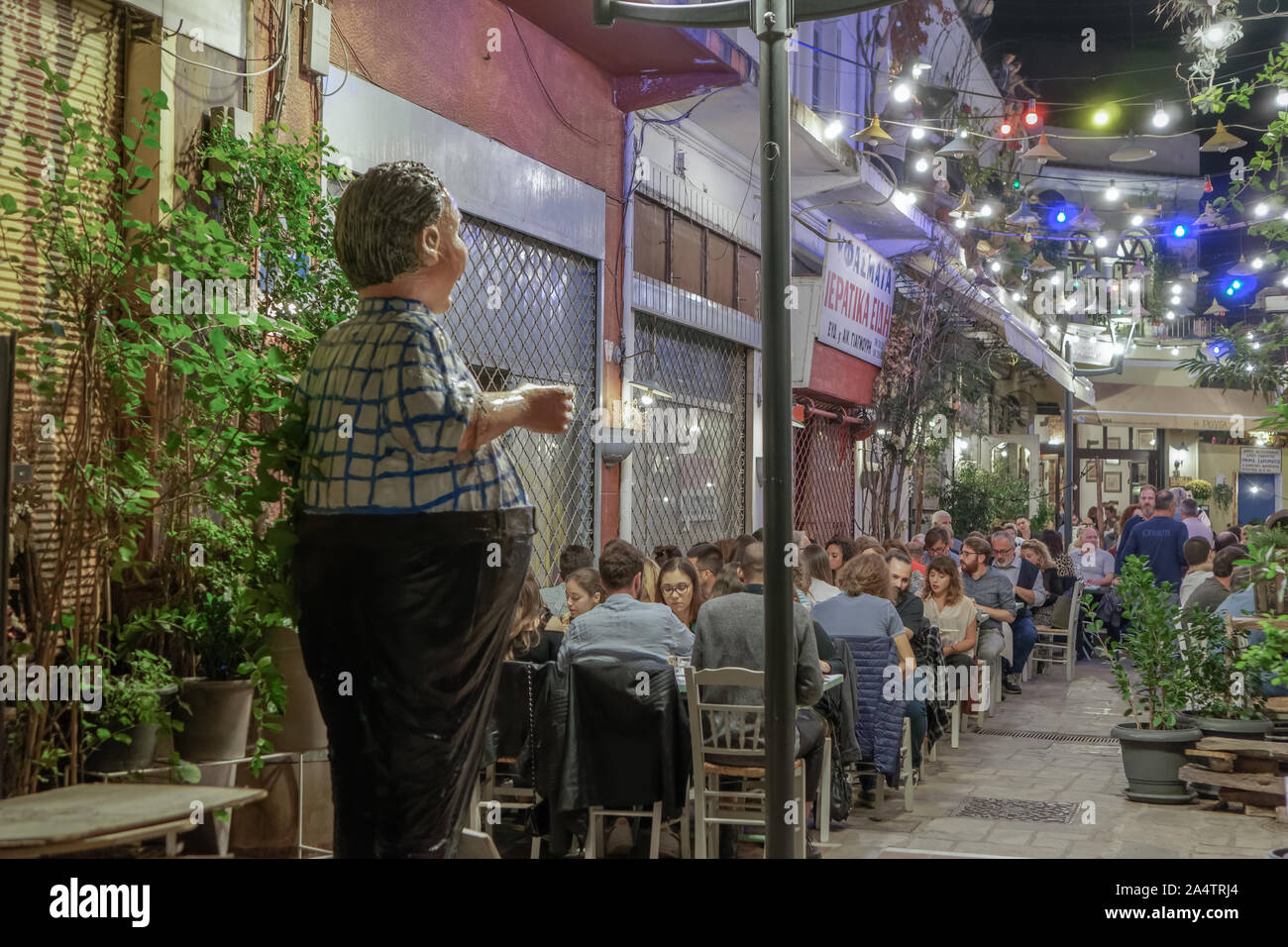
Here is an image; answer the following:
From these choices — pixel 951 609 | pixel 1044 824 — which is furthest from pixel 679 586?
pixel 951 609

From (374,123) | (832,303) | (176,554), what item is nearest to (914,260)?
(832,303)

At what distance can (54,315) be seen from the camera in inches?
167

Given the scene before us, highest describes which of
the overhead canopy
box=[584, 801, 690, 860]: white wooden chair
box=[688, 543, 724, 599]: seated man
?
the overhead canopy

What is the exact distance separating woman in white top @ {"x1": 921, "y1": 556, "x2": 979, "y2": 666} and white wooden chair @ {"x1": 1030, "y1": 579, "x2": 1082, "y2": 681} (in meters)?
2.63

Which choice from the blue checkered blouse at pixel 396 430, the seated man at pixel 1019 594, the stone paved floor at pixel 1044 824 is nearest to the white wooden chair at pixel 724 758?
the stone paved floor at pixel 1044 824

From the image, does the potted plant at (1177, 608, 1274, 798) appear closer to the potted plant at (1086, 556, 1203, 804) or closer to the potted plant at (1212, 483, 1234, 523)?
the potted plant at (1086, 556, 1203, 804)

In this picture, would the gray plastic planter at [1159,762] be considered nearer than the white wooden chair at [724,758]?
No

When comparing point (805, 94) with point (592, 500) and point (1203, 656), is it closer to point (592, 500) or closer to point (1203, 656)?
point (592, 500)

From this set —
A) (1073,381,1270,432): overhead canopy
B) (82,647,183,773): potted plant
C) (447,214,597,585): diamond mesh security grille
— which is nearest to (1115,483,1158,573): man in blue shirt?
(447,214,597,585): diamond mesh security grille

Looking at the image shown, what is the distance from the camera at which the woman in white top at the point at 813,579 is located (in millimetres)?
8461

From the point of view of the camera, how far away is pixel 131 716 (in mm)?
4168

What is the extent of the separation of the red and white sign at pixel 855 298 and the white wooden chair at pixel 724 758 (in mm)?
8317

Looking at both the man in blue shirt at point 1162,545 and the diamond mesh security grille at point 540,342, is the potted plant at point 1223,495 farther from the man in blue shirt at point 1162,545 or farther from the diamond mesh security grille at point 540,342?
the diamond mesh security grille at point 540,342

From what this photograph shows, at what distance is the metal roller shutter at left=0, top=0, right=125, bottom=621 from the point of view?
4.57 m
